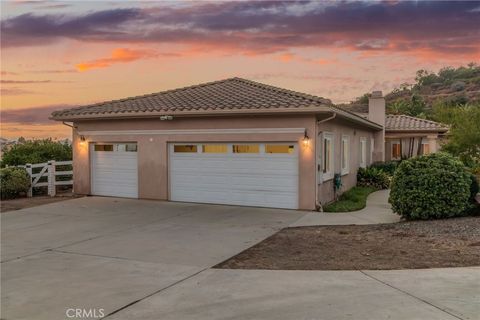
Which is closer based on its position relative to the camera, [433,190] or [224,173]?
[433,190]

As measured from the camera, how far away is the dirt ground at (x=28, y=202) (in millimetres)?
13971

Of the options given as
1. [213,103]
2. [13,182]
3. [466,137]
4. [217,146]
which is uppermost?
[213,103]

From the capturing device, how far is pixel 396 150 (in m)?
27.5

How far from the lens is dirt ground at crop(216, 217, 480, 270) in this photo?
271 inches

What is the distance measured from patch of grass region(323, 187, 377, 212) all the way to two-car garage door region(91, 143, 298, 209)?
1.25 metres

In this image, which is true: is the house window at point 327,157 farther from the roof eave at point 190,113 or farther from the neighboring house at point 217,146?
the roof eave at point 190,113

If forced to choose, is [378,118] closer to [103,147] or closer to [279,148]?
[279,148]

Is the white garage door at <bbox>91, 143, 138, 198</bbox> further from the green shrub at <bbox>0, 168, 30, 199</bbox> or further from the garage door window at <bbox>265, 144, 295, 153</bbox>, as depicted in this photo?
the garage door window at <bbox>265, 144, 295, 153</bbox>

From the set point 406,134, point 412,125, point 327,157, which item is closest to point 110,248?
point 327,157

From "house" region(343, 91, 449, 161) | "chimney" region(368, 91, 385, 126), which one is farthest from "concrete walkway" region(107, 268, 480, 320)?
"house" region(343, 91, 449, 161)

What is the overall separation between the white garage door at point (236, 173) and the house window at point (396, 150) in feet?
54.2

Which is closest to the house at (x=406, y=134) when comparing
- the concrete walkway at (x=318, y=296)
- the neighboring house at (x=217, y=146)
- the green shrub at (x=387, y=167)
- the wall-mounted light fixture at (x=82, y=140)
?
the green shrub at (x=387, y=167)

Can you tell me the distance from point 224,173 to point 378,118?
46.5ft

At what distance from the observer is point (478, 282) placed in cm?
573
